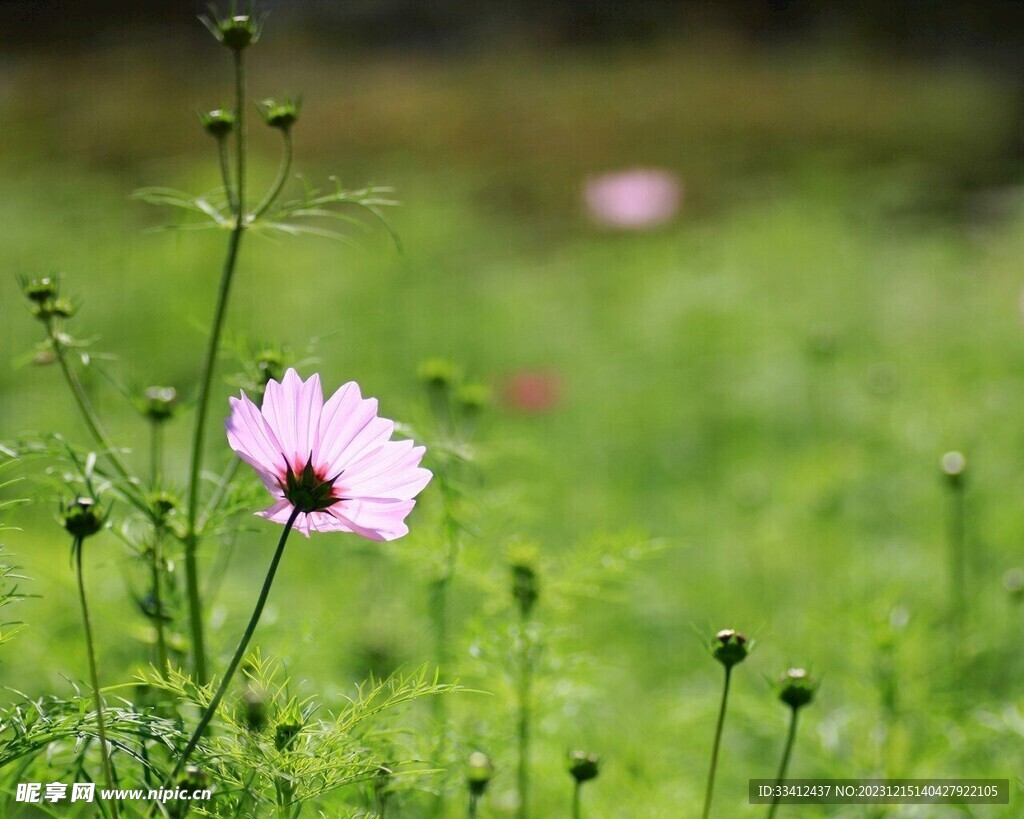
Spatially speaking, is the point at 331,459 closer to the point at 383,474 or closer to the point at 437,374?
the point at 383,474

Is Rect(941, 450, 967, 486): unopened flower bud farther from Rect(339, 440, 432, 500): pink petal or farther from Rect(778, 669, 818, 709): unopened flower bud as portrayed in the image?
Rect(339, 440, 432, 500): pink petal

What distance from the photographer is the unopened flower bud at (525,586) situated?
2.37 ft

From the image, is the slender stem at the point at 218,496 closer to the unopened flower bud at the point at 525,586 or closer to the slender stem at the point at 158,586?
the slender stem at the point at 158,586

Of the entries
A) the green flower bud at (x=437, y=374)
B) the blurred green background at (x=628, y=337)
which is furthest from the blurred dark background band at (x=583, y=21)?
the green flower bud at (x=437, y=374)

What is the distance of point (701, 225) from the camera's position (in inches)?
131

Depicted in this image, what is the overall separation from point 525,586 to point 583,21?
14.5 feet

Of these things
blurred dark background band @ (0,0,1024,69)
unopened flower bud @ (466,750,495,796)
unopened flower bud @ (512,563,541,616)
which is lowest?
unopened flower bud @ (466,750,495,796)

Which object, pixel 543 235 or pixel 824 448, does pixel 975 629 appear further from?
pixel 543 235

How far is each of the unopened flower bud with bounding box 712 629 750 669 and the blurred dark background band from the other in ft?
14.1

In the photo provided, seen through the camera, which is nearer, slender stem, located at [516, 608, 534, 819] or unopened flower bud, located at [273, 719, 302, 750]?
unopened flower bud, located at [273, 719, 302, 750]

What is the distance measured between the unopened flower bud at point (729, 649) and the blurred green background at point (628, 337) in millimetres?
136

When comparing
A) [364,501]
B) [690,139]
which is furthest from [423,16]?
[364,501]

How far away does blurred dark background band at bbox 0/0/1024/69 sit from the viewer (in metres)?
4.50

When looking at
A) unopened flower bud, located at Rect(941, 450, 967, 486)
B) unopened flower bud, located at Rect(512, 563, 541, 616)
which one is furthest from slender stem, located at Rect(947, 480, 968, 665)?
unopened flower bud, located at Rect(512, 563, 541, 616)
